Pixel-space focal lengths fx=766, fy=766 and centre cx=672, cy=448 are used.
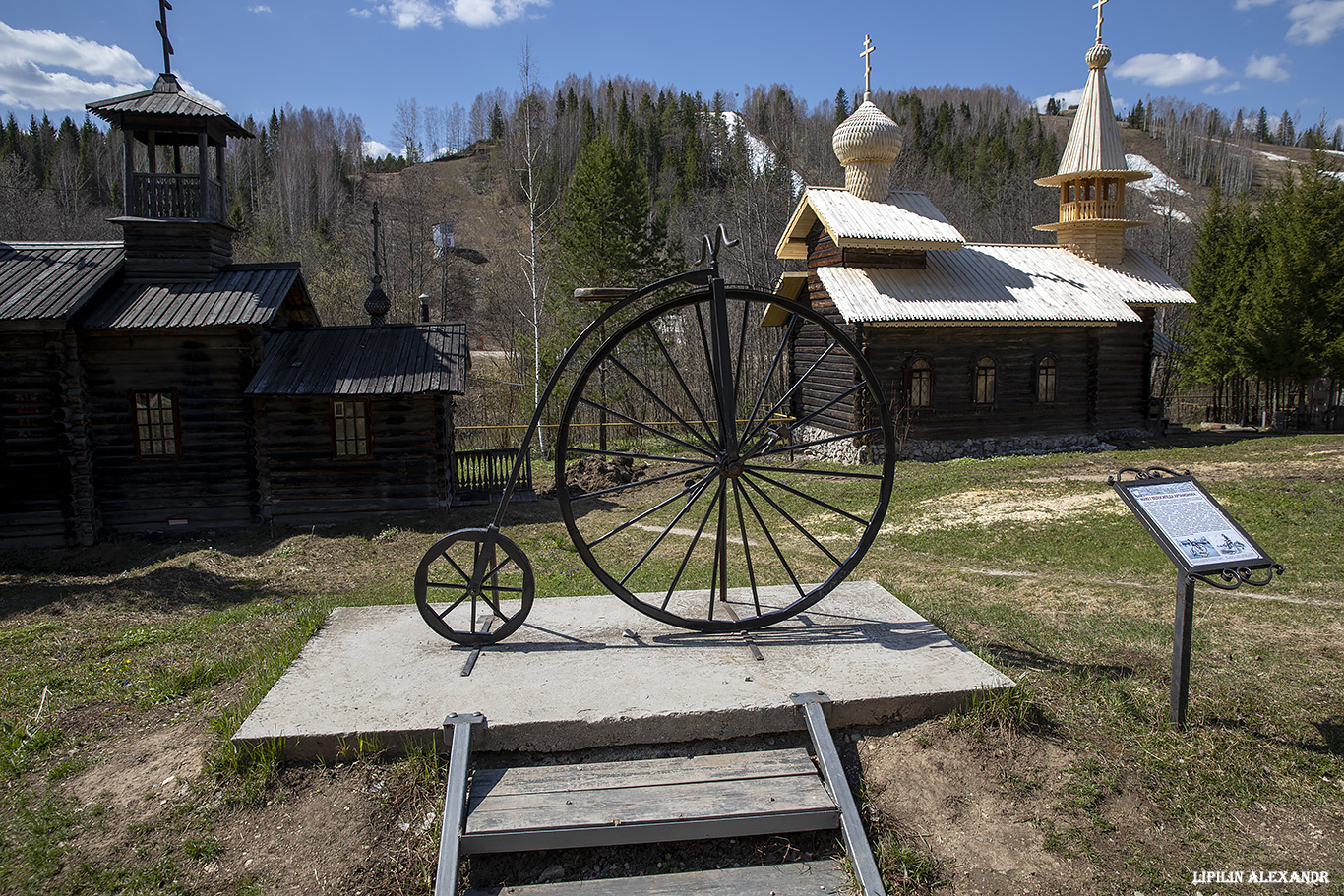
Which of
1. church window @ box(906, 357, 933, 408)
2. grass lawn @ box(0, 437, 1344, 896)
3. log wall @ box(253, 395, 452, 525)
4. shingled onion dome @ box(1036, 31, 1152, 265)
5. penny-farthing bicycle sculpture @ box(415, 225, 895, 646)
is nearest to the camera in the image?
grass lawn @ box(0, 437, 1344, 896)

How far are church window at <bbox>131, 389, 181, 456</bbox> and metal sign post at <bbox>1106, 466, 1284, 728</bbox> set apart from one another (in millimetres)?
17112

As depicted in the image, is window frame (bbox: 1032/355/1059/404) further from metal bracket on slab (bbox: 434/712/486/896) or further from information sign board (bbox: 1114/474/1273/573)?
metal bracket on slab (bbox: 434/712/486/896)

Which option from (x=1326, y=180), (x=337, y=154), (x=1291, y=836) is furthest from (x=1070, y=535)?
(x=337, y=154)

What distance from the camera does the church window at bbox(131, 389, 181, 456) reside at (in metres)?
15.8

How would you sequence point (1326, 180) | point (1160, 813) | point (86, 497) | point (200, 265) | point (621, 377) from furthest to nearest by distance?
point (621, 377) → point (1326, 180) → point (200, 265) → point (86, 497) → point (1160, 813)

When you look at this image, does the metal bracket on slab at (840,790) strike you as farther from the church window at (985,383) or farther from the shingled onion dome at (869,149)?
the shingled onion dome at (869,149)

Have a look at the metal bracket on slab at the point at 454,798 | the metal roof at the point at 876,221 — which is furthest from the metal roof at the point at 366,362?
the metal bracket on slab at the point at 454,798

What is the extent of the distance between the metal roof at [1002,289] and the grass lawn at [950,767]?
12926 millimetres

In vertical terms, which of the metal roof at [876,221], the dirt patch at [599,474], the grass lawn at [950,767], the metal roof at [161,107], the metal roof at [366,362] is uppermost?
the metal roof at [161,107]

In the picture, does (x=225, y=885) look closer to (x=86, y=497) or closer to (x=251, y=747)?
(x=251, y=747)

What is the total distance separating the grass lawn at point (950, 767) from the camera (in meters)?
3.89

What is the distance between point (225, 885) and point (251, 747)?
0.78 meters

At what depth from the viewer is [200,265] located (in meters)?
16.5

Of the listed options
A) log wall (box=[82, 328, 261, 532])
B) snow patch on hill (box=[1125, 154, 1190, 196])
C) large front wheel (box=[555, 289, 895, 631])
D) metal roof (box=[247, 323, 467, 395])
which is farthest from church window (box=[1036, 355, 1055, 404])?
snow patch on hill (box=[1125, 154, 1190, 196])
